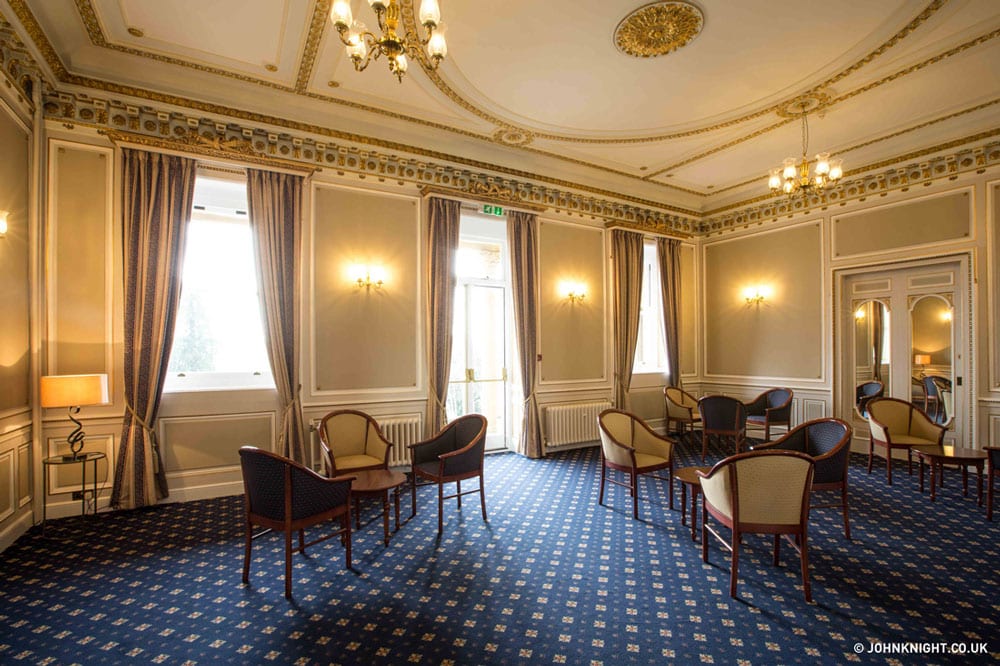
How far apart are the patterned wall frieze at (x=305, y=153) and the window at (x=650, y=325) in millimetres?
846

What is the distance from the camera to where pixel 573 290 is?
666 cm

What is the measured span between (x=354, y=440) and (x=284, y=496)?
161cm

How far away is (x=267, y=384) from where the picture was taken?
4.82 meters

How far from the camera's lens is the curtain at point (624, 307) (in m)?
6.93

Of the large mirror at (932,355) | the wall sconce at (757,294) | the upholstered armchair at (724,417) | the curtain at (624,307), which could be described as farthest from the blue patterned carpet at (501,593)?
the wall sconce at (757,294)

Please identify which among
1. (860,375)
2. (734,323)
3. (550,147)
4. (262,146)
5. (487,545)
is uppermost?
(550,147)

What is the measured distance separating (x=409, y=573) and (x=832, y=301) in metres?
6.30

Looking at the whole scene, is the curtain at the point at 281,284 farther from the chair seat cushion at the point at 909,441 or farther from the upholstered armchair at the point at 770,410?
the chair seat cushion at the point at 909,441

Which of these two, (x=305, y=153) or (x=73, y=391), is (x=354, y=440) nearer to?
(x=73, y=391)

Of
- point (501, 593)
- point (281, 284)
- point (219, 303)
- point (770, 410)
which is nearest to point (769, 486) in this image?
point (501, 593)

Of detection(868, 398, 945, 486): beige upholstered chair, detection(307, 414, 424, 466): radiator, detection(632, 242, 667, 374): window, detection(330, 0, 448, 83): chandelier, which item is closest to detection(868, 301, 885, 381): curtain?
detection(868, 398, 945, 486): beige upholstered chair

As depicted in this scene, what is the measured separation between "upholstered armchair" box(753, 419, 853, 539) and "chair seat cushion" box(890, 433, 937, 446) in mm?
1587

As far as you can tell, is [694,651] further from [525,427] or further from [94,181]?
[94,181]

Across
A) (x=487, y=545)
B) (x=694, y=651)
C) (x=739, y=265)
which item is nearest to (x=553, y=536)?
(x=487, y=545)
